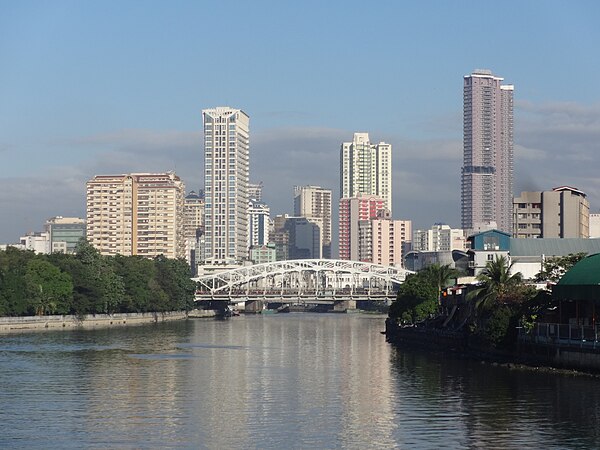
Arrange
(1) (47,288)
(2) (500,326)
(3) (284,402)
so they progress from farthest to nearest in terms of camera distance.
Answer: (1) (47,288) < (2) (500,326) < (3) (284,402)

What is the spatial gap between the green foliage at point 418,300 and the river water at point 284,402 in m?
23.7

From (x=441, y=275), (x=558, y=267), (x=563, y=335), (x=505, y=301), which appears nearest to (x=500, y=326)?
(x=505, y=301)

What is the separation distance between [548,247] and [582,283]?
49.2 meters

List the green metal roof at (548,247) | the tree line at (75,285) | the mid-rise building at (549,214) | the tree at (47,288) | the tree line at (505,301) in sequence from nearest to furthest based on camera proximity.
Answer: the tree line at (505,301), the green metal roof at (548,247), the tree line at (75,285), the tree at (47,288), the mid-rise building at (549,214)

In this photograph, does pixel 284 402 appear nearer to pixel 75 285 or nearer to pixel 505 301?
pixel 505 301

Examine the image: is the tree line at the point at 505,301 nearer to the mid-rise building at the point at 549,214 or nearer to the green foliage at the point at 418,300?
the green foliage at the point at 418,300

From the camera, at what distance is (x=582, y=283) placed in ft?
250

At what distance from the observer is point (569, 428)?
178 ft

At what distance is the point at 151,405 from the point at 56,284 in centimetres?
9553

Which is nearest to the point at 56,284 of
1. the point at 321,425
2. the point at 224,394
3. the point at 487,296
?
the point at 487,296

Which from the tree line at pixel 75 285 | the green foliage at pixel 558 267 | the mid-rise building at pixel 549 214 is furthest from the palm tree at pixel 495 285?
the mid-rise building at pixel 549 214

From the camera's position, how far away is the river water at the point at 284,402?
Result: 5153 cm

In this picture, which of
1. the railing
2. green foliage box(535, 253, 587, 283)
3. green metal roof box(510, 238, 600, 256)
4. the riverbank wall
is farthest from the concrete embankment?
the railing

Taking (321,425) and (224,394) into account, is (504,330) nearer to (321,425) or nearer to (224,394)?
(224,394)
